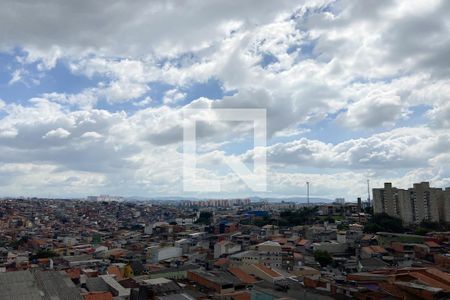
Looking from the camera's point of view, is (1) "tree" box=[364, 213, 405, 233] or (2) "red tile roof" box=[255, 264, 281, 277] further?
(1) "tree" box=[364, 213, 405, 233]

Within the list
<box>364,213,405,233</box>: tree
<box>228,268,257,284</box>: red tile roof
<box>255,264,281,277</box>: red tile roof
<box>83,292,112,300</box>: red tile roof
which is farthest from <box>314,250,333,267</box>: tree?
<box>83,292,112,300</box>: red tile roof

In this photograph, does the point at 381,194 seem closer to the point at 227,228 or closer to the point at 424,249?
the point at 227,228

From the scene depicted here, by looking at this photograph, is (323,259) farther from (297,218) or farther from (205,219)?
(205,219)

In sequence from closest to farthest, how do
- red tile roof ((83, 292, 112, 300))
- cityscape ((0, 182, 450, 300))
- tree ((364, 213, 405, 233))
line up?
red tile roof ((83, 292, 112, 300)) < cityscape ((0, 182, 450, 300)) < tree ((364, 213, 405, 233))

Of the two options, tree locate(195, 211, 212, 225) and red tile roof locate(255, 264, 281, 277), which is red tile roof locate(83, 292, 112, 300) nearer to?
red tile roof locate(255, 264, 281, 277)

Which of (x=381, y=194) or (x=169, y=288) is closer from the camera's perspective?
(x=169, y=288)

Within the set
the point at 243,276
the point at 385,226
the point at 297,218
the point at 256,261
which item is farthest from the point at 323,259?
the point at 297,218

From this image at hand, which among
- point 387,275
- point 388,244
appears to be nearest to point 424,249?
point 388,244

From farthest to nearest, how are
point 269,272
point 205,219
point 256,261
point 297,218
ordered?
point 205,219
point 297,218
point 256,261
point 269,272

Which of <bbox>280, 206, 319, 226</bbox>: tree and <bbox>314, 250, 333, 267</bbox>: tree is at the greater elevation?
<bbox>280, 206, 319, 226</bbox>: tree
